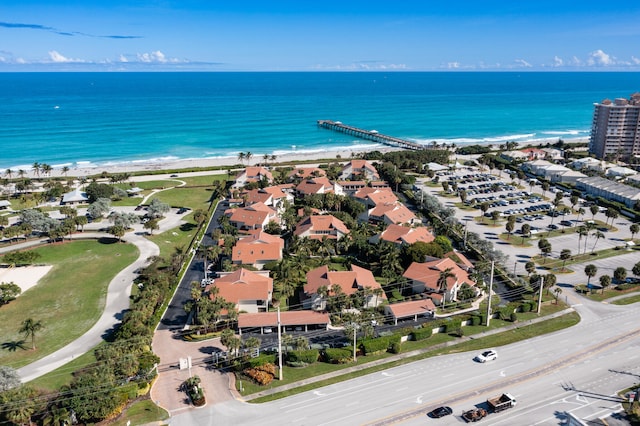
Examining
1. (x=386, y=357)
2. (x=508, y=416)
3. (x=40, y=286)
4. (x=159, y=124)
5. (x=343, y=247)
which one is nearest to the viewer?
(x=508, y=416)

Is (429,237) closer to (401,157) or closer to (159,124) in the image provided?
(401,157)

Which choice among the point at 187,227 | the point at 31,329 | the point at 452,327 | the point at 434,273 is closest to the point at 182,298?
the point at 31,329

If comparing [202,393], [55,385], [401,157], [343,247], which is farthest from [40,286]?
[401,157]

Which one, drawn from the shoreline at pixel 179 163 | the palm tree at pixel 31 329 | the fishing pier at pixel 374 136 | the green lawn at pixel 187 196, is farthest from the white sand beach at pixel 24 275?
the fishing pier at pixel 374 136

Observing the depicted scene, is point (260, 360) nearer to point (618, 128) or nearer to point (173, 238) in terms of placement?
point (173, 238)

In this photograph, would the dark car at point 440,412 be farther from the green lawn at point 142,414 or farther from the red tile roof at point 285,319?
the green lawn at point 142,414

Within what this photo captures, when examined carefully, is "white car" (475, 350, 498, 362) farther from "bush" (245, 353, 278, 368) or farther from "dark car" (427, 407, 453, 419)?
"bush" (245, 353, 278, 368)
